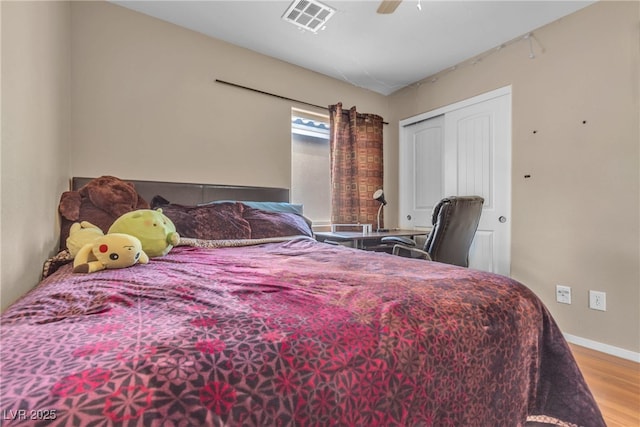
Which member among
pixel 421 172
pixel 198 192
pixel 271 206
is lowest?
pixel 271 206

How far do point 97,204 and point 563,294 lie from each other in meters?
3.32

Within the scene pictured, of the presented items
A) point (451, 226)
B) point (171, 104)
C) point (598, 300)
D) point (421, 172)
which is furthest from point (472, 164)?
point (171, 104)

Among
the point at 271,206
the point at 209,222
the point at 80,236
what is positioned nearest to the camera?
the point at 80,236

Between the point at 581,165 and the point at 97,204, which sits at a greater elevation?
the point at 581,165

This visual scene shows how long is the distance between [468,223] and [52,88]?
108 inches

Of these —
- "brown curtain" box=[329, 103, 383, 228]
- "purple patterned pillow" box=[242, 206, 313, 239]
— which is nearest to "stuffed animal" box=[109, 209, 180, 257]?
"purple patterned pillow" box=[242, 206, 313, 239]

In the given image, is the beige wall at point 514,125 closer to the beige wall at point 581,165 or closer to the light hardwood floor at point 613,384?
the beige wall at point 581,165

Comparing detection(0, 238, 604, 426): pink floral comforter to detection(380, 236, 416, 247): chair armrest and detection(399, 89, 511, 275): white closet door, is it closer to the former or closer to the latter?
detection(380, 236, 416, 247): chair armrest

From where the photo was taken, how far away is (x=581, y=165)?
7.40 feet

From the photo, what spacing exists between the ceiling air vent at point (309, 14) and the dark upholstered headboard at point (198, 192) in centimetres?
142

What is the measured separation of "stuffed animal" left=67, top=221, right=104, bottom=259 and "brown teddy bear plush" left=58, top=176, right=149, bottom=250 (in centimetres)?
12

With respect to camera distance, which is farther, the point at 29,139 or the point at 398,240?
the point at 398,240

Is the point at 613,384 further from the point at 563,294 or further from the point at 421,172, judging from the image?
the point at 421,172

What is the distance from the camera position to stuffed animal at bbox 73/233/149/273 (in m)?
1.20
